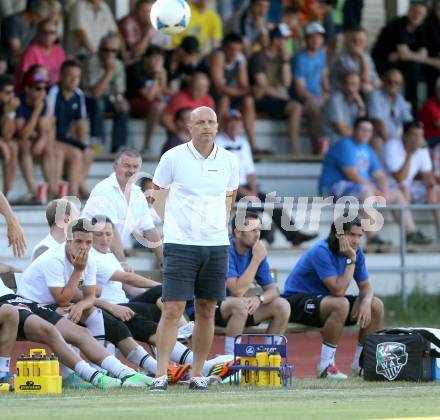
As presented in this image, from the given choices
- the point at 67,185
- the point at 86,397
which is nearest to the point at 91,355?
→ the point at 86,397

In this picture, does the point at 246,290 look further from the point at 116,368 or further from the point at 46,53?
the point at 46,53

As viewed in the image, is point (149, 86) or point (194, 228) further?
point (149, 86)

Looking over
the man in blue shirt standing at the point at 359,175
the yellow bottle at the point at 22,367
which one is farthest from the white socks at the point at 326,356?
the man in blue shirt standing at the point at 359,175

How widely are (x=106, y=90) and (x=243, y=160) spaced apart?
83.7 inches

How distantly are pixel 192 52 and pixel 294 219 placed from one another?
325cm

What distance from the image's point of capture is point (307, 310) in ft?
46.5

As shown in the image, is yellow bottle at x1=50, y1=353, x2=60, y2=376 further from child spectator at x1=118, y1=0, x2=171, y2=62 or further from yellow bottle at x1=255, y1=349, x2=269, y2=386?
child spectator at x1=118, y1=0, x2=171, y2=62

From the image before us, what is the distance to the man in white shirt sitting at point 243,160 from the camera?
19.5 m

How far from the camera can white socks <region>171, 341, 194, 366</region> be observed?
12961 millimetres

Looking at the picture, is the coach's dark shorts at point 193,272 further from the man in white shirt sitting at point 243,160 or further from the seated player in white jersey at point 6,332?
the man in white shirt sitting at point 243,160

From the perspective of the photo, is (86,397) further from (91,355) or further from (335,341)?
(335,341)

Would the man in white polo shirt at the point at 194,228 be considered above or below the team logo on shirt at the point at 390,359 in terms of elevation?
above

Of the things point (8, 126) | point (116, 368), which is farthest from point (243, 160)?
point (116, 368)

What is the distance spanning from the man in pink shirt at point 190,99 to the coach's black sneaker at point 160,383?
8.60 metres
